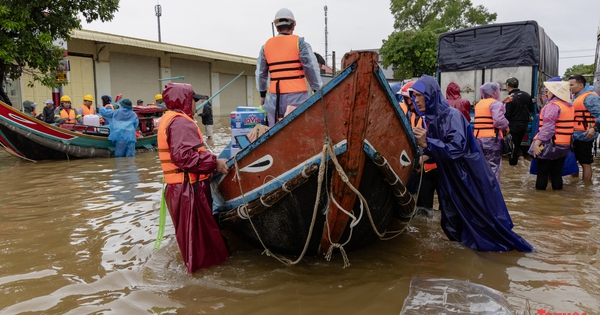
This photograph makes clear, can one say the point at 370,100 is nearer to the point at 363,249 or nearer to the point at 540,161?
the point at 363,249

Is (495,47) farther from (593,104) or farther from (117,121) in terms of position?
(117,121)

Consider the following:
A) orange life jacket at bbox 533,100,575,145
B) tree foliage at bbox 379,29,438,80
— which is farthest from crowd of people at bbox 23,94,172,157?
tree foliage at bbox 379,29,438,80

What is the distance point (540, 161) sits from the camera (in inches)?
245

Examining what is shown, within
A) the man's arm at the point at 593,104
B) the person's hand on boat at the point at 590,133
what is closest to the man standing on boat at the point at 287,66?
the man's arm at the point at 593,104

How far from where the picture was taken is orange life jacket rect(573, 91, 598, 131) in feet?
19.7

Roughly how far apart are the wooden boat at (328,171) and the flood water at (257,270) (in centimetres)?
34

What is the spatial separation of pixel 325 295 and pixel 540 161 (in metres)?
4.59

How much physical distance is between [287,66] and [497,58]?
702cm

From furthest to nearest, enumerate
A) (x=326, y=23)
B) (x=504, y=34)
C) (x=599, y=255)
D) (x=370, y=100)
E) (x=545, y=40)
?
1. (x=326, y=23)
2. (x=545, y=40)
3. (x=504, y=34)
4. (x=599, y=255)
5. (x=370, y=100)

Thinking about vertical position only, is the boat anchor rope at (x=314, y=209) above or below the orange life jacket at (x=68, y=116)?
below

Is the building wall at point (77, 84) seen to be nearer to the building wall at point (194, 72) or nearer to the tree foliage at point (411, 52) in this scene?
the building wall at point (194, 72)

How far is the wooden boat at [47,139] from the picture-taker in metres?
9.09

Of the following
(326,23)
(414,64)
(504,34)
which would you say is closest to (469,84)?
(504,34)

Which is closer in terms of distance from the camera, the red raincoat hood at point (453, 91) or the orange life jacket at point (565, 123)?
the orange life jacket at point (565, 123)
